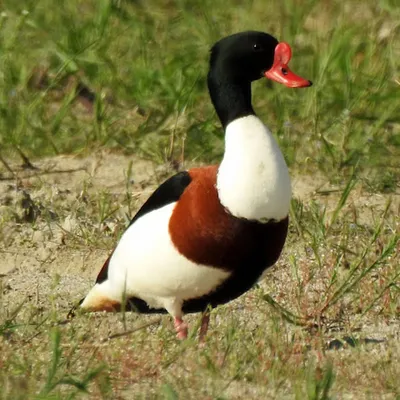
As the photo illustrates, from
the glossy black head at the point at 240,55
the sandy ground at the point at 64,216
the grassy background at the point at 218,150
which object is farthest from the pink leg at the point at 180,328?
the glossy black head at the point at 240,55

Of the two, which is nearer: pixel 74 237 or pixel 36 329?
pixel 36 329

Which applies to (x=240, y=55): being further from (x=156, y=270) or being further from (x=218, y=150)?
(x=218, y=150)

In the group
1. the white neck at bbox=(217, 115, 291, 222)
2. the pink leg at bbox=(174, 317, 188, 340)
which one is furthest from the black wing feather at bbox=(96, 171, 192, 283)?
the pink leg at bbox=(174, 317, 188, 340)

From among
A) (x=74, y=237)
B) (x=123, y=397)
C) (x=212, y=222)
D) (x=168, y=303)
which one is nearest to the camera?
(x=123, y=397)

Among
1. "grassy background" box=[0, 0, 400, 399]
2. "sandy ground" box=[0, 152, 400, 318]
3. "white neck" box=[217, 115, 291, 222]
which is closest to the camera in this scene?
"grassy background" box=[0, 0, 400, 399]

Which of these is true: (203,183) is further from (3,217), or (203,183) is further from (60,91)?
(60,91)

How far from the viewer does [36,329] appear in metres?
4.39

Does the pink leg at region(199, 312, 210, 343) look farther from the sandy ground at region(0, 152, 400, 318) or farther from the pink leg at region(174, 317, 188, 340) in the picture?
the sandy ground at region(0, 152, 400, 318)

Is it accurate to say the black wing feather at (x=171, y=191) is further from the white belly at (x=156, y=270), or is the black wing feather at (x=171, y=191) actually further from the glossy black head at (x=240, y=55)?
the glossy black head at (x=240, y=55)

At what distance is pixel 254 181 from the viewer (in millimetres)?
4172

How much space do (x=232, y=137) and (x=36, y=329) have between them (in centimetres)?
89

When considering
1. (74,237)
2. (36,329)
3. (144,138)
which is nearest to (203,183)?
(36,329)

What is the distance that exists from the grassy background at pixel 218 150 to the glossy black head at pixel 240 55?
2.45 ft

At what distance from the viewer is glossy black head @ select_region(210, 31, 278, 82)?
4508 millimetres
